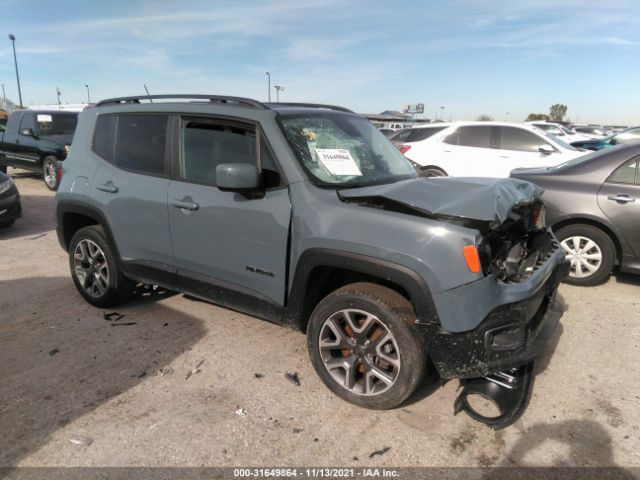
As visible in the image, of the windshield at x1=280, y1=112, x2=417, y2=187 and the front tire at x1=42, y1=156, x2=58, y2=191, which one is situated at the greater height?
the windshield at x1=280, y1=112, x2=417, y2=187

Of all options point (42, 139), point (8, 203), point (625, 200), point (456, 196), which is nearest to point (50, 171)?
point (42, 139)

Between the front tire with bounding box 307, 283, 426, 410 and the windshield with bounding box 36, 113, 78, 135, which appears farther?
the windshield with bounding box 36, 113, 78, 135

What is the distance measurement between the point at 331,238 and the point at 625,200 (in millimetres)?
3582

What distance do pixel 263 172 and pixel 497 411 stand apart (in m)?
2.16

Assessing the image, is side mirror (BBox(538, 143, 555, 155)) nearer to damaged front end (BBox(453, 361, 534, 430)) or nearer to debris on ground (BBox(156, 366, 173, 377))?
damaged front end (BBox(453, 361, 534, 430))

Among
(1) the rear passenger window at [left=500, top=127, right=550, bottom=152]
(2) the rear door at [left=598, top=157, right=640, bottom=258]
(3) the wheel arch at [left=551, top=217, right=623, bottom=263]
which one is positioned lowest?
(3) the wheel arch at [left=551, top=217, right=623, bottom=263]

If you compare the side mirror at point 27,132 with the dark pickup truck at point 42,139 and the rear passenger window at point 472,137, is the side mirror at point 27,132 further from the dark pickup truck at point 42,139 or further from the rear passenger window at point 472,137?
the rear passenger window at point 472,137

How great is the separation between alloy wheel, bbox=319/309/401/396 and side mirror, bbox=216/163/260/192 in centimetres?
101

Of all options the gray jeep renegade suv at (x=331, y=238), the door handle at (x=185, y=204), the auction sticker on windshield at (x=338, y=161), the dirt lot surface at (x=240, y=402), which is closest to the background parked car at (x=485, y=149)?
the dirt lot surface at (x=240, y=402)

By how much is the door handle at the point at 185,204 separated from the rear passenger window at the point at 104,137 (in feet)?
3.31

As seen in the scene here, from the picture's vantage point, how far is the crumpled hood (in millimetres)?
2605

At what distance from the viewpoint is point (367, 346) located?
9.26 ft

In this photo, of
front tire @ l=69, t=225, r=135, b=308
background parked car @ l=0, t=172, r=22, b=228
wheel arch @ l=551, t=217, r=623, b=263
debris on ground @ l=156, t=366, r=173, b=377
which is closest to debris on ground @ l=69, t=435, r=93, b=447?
debris on ground @ l=156, t=366, r=173, b=377

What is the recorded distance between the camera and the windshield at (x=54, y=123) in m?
11.4
